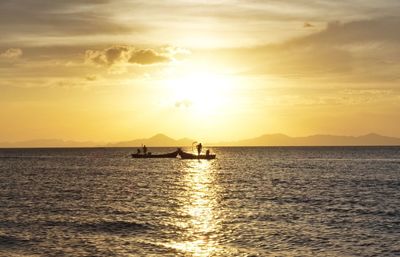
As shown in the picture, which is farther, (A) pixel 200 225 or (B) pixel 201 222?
(B) pixel 201 222

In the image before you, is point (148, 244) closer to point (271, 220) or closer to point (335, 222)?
point (271, 220)

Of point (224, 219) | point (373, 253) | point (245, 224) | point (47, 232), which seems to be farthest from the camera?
point (224, 219)

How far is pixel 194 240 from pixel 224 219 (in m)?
11.5

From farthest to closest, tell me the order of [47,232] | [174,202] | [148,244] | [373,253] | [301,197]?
[301,197] → [174,202] → [47,232] → [148,244] → [373,253]

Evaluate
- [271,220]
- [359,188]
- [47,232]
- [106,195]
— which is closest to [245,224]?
[271,220]

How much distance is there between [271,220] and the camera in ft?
172

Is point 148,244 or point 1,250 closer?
point 1,250

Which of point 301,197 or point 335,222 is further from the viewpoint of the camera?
point 301,197

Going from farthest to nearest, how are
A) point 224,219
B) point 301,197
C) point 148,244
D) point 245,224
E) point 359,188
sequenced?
1. point 359,188
2. point 301,197
3. point 224,219
4. point 245,224
5. point 148,244

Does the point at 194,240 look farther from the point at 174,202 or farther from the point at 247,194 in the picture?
the point at 247,194

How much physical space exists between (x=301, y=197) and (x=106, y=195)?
2772 cm

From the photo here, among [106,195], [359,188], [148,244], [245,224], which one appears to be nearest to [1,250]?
[148,244]

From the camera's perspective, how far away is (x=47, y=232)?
45719 mm

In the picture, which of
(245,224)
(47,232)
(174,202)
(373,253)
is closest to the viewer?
(373,253)
